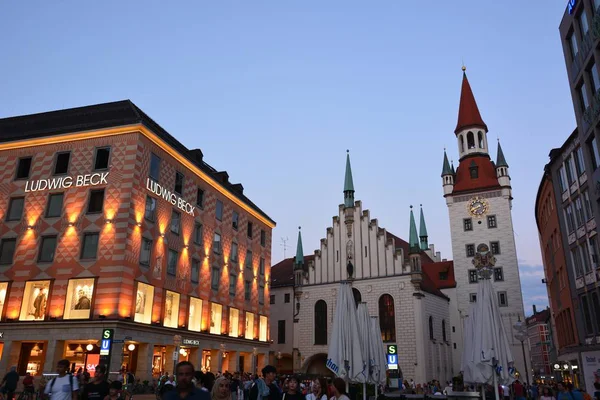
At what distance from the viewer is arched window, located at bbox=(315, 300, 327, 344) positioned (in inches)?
2019

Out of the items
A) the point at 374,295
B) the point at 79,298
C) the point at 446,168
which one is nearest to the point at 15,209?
the point at 79,298

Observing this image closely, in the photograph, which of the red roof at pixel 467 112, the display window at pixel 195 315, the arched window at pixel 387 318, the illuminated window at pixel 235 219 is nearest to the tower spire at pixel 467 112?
the red roof at pixel 467 112

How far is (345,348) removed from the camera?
17.9 metres

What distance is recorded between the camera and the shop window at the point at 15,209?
30062 millimetres

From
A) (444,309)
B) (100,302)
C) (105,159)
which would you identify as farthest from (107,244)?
(444,309)

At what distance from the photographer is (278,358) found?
5253 centimetres

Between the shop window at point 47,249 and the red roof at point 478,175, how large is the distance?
44.8m

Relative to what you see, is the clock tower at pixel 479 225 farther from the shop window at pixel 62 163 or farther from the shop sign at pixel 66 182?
→ the shop window at pixel 62 163

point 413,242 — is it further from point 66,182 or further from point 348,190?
point 66,182

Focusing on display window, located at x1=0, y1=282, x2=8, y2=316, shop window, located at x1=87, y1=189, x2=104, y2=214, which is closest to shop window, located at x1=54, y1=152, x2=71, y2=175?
shop window, located at x1=87, y1=189, x2=104, y2=214

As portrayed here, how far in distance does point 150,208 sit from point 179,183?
4.16 meters

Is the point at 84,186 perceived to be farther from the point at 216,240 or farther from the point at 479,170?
the point at 479,170

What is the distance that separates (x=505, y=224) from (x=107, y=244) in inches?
1714

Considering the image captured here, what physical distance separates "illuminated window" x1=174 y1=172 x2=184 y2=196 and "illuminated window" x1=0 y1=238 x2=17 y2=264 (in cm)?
1003
